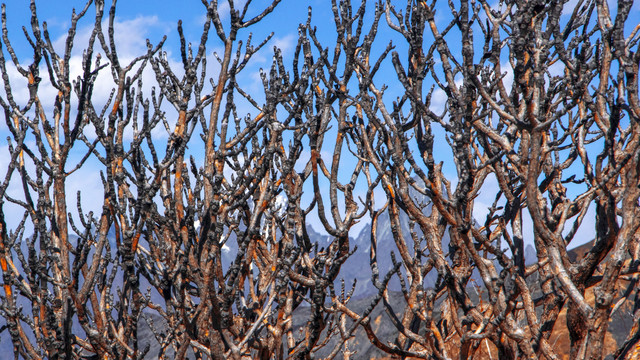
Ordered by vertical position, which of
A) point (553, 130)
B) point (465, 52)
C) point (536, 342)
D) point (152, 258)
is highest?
point (553, 130)

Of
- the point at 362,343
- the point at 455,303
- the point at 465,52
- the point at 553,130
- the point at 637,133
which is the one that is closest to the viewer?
the point at 465,52

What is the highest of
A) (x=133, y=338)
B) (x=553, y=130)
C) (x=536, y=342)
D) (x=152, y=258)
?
(x=553, y=130)

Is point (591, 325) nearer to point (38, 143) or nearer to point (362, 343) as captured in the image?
point (38, 143)

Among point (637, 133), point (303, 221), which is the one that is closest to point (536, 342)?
point (637, 133)

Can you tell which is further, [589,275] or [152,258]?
[152,258]

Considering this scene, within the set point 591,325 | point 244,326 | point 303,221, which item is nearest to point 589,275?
point 591,325

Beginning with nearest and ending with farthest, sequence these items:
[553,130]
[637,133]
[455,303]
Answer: [637,133] → [455,303] → [553,130]

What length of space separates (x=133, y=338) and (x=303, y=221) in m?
1.57

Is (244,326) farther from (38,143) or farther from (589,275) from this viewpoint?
(589,275)

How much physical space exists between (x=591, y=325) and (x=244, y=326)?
8.13 feet

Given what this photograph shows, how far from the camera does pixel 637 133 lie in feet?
11.5

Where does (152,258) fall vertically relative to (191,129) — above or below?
below

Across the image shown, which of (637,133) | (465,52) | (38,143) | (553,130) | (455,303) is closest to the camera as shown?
(465,52)

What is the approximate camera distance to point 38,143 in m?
3.79
